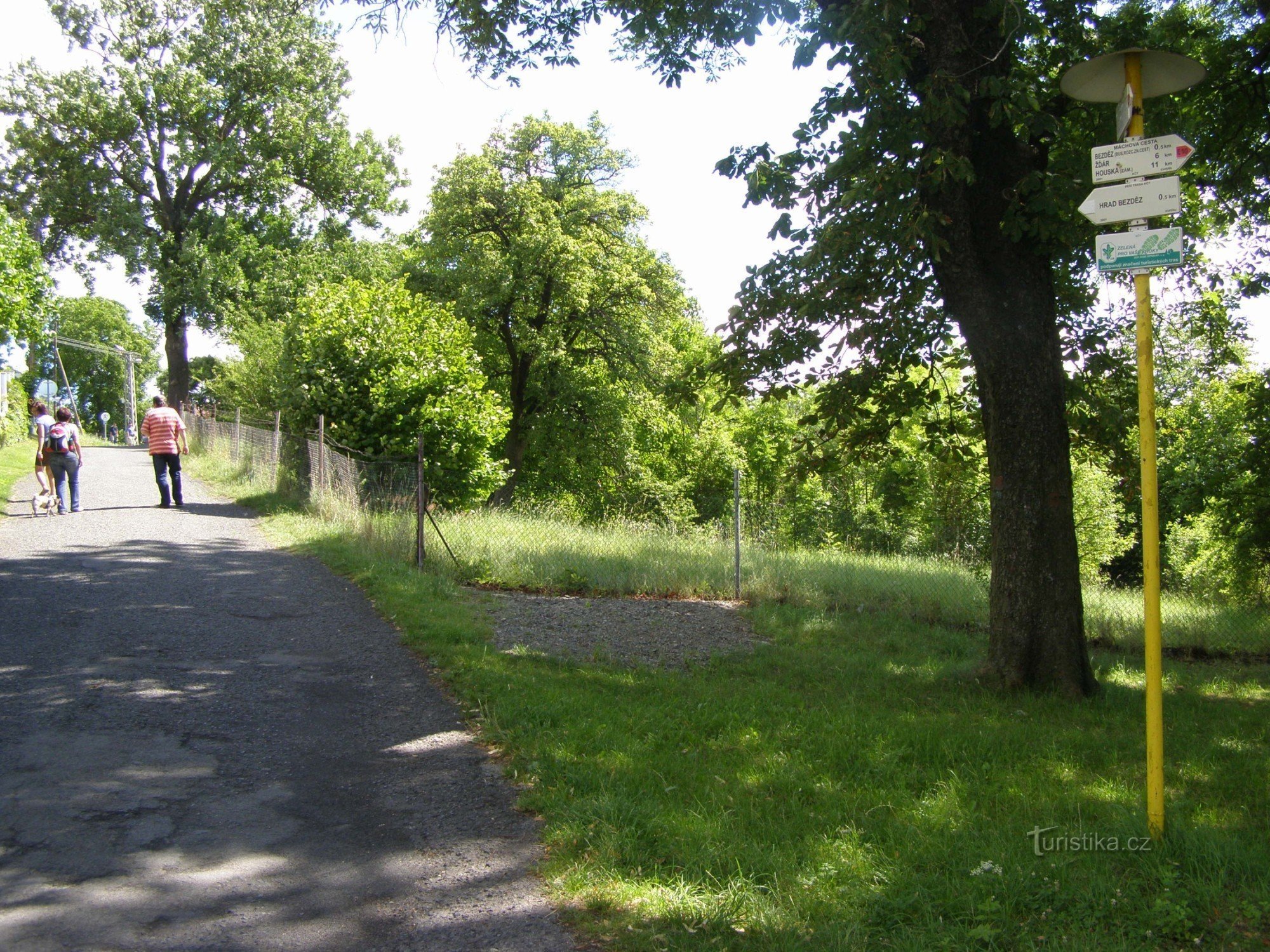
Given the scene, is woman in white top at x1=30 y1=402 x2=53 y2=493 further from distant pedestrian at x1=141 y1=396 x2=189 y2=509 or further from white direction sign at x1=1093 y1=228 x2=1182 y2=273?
white direction sign at x1=1093 y1=228 x2=1182 y2=273

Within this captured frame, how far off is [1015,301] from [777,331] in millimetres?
2648

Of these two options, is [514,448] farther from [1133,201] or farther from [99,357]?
[99,357]

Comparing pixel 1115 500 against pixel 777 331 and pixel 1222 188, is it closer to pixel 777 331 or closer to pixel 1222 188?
pixel 1222 188

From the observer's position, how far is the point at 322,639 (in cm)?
862

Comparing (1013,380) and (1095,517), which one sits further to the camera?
(1095,517)

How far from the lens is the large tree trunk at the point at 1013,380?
26.4 ft

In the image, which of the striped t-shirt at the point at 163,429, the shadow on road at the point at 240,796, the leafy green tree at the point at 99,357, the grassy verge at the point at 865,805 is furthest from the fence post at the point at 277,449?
the leafy green tree at the point at 99,357

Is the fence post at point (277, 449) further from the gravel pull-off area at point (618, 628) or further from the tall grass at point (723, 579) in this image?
the gravel pull-off area at point (618, 628)

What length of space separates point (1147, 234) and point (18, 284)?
65.6 ft

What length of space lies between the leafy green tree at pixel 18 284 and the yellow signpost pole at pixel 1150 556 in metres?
19.5

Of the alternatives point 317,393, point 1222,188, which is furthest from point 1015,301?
point 317,393

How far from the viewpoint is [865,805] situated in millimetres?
5160

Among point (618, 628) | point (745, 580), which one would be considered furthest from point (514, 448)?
point (618, 628)

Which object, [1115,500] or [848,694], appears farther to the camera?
[1115,500]
